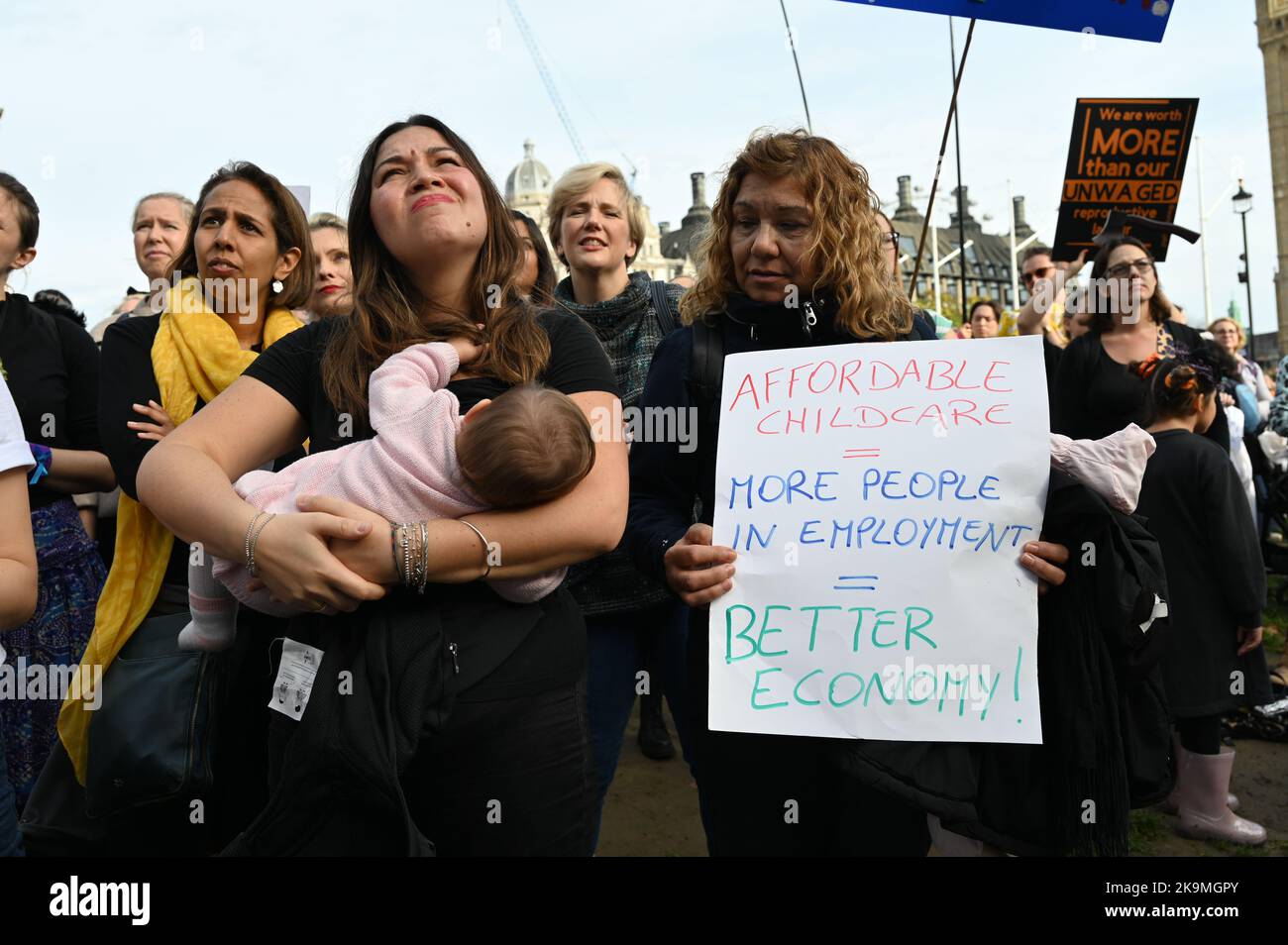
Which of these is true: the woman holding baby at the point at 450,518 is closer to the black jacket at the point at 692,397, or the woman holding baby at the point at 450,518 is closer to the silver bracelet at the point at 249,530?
the silver bracelet at the point at 249,530

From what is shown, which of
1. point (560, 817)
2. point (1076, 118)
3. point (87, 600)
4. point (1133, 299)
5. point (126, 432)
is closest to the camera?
point (560, 817)

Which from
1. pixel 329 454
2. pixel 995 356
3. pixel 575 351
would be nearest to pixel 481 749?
pixel 329 454

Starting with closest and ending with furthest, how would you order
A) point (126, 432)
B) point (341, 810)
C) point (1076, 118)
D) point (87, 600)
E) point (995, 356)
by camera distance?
point (341, 810) → point (995, 356) → point (126, 432) → point (87, 600) → point (1076, 118)

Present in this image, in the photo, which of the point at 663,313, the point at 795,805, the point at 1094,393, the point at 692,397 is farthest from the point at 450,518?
the point at 1094,393

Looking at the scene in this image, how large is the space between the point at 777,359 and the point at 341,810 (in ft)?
3.67

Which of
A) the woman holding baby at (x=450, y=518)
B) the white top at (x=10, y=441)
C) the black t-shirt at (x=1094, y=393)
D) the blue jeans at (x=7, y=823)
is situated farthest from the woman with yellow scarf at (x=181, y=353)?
the black t-shirt at (x=1094, y=393)

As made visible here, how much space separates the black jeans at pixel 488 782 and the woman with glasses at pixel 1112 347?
305 cm

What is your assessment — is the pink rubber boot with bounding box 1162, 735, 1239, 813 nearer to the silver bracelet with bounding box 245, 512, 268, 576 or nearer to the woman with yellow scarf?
the woman with yellow scarf

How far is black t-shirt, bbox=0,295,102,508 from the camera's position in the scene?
9.62 feet

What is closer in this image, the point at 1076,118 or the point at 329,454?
the point at 329,454

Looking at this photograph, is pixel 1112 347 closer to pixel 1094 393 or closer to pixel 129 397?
pixel 1094 393

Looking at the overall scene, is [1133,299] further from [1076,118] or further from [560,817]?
[560,817]

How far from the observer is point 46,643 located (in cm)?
269

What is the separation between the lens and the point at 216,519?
1.54 metres
